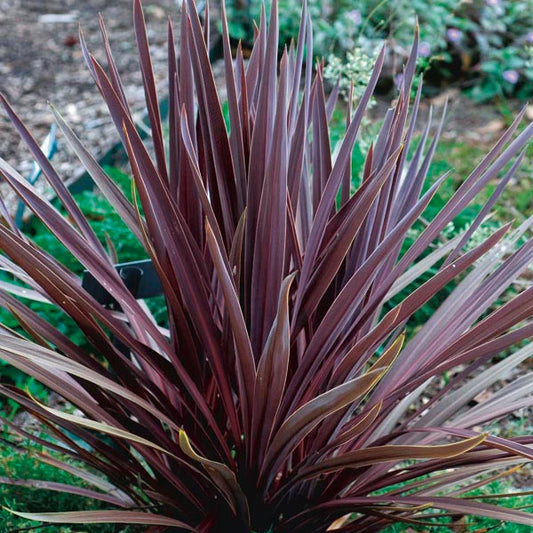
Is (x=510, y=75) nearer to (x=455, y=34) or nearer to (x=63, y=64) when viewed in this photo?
(x=455, y=34)

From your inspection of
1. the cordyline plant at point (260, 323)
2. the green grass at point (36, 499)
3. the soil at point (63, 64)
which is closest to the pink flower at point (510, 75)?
the soil at point (63, 64)

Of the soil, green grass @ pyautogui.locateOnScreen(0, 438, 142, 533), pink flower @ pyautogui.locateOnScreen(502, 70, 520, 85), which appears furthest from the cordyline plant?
pink flower @ pyautogui.locateOnScreen(502, 70, 520, 85)

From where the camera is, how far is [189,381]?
4.54ft

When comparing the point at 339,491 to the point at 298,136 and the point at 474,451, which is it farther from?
the point at 298,136

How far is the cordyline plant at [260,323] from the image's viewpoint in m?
1.30

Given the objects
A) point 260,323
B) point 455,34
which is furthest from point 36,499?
point 455,34

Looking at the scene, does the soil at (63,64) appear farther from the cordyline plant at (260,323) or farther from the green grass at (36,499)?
the cordyline plant at (260,323)

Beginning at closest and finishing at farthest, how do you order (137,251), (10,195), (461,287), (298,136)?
(298,136)
(461,287)
(137,251)
(10,195)

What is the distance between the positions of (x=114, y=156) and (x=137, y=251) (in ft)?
3.99

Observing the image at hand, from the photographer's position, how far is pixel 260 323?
4.58ft

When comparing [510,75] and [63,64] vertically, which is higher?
[510,75]

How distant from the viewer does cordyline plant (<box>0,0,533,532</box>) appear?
130 centimetres

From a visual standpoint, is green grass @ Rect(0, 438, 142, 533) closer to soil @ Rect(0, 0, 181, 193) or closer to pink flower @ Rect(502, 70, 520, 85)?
soil @ Rect(0, 0, 181, 193)

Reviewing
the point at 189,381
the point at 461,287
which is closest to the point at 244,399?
the point at 189,381
